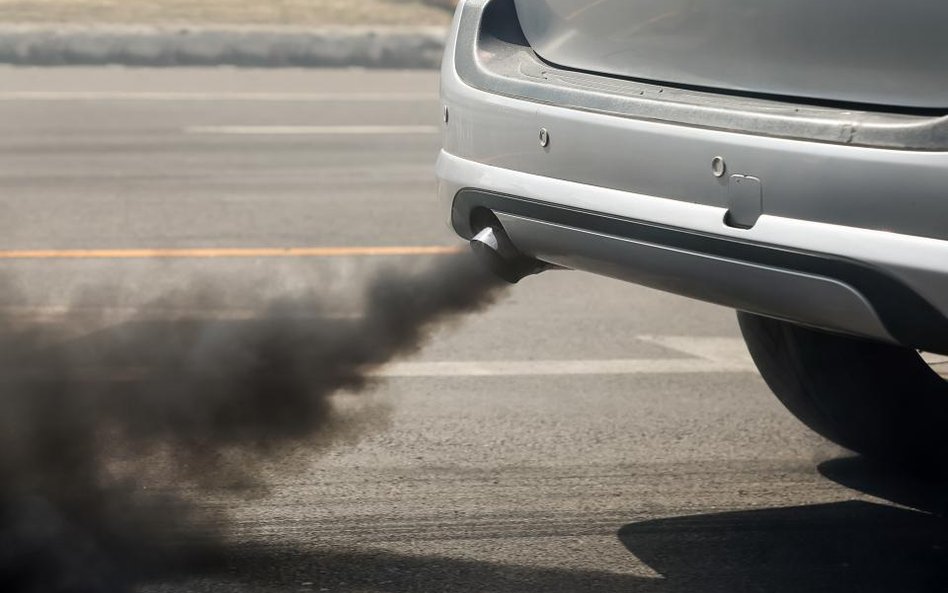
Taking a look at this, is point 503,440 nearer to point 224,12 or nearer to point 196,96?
point 196,96

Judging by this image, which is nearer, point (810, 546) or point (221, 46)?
point (810, 546)

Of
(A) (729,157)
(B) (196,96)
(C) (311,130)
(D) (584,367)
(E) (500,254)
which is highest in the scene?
(A) (729,157)

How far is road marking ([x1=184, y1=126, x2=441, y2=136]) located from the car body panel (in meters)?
8.10

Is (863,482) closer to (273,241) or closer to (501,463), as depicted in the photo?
(501,463)

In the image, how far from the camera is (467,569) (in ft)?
11.4

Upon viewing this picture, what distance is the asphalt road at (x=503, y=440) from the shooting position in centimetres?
353

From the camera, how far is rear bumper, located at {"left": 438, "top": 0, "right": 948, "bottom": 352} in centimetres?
268

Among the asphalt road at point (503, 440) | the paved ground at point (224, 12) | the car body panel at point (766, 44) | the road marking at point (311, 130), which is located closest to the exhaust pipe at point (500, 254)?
the car body panel at point (766, 44)

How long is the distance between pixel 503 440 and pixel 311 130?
7.66 m

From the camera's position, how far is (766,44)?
302cm

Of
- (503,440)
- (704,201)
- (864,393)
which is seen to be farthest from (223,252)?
(704,201)

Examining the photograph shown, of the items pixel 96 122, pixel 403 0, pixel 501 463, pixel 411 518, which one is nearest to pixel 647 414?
pixel 501 463

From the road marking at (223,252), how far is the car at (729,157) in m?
3.43

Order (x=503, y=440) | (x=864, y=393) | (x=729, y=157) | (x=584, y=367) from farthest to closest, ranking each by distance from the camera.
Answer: (x=584, y=367) → (x=503, y=440) → (x=864, y=393) → (x=729, y=157)
